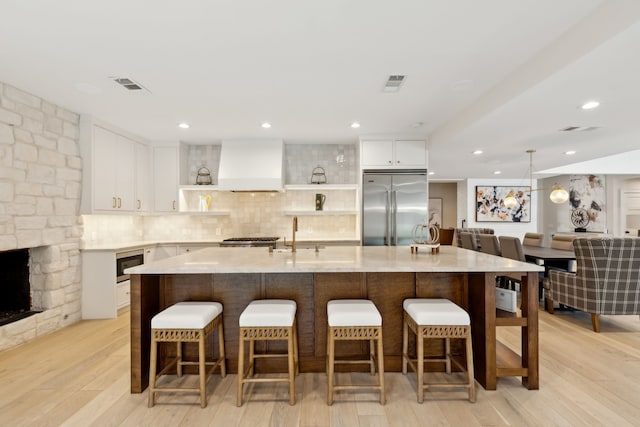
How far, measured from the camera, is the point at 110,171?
14.3ft

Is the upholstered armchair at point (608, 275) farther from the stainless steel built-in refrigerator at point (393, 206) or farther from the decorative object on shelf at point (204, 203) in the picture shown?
the decorative object on shelf at point (204, 203)

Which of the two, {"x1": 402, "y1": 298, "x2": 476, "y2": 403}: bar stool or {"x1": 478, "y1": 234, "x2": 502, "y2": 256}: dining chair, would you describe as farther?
{"x1": 478, "y1": 234, "x2": 502, "y2": 256}: dining chair

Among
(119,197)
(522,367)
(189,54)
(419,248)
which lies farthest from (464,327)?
(119,197)

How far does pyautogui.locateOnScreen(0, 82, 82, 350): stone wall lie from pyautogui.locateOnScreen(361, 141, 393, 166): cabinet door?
376 cm

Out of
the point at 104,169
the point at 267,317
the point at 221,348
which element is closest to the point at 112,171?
the point at 104,169

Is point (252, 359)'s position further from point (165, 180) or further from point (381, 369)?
point (165, 180)

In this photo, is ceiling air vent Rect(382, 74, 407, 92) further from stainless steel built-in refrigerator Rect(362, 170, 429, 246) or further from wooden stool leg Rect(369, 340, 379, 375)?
wooden stool leg Rect(369, 340, 379, 375)

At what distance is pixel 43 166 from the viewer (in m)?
3.48

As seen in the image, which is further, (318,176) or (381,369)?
(318,176)

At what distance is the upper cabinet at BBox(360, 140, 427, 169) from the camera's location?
194 inches

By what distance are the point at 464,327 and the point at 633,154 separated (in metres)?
8.58

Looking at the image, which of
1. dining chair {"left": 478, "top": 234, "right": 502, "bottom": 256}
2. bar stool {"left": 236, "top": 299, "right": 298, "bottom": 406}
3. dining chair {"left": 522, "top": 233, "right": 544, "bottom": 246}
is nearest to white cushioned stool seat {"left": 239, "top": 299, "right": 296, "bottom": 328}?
bar stool {"left": 236, "top": 299, "right": 298, "bottom": 406}

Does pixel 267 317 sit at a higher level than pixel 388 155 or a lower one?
lower

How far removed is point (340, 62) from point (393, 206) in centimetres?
271
